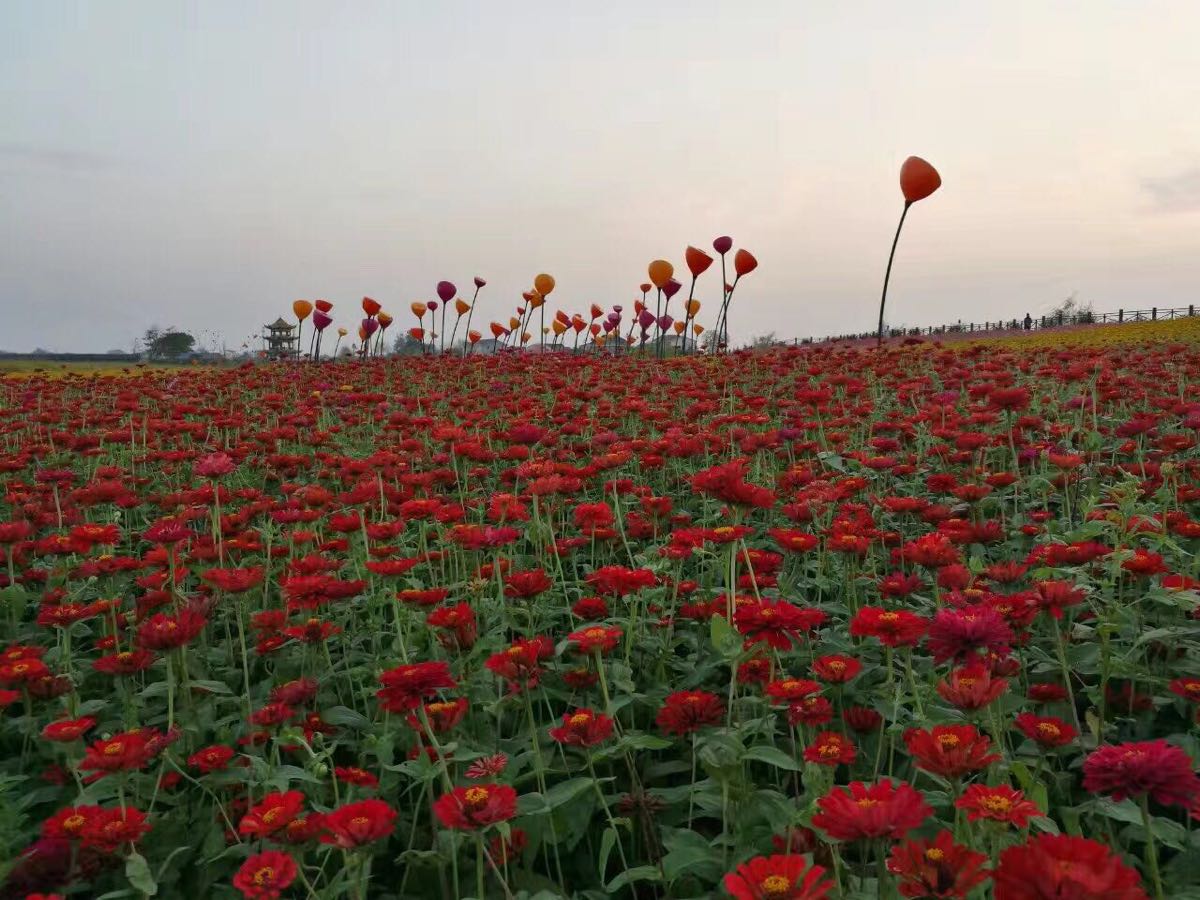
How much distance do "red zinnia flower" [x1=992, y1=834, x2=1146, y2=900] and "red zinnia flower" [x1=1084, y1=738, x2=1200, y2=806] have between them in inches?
17.4

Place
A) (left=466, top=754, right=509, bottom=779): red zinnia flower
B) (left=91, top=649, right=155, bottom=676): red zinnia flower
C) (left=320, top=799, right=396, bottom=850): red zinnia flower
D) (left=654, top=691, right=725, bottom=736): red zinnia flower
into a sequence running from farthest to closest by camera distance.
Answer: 1. (left=91, top=649, right=155, bottom=676): red zinnia flower
2. (left=654, top=691, right=725, bottom=736): red zinnia flower
3. (left=466, top=754, right=509, bottom=779): red zinnia flower
4. (left=320, top=799, right=396, bottom=850): red zinnia flower

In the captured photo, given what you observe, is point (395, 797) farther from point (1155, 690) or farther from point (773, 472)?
point (773, 472)

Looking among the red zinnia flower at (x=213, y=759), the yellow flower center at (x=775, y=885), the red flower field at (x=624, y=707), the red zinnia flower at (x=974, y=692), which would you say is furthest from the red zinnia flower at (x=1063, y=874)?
the red zinnia flower at (x=213, y=759)

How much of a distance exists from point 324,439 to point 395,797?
10.2 feet

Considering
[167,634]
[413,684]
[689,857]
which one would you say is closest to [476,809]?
[413,684]

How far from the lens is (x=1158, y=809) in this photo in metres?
2.23

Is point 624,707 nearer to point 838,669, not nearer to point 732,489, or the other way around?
point 838,669

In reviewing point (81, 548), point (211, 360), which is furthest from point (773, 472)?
point (211, 360)

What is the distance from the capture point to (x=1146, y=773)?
4.26 feet

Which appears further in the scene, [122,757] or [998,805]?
[122,757]

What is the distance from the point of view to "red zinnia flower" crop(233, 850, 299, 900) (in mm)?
1407

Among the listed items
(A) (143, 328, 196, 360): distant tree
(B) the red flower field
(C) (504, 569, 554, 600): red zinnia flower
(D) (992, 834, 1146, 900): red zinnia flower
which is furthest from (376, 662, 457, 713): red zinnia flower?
(A) (143, 328, 196, 360): distant tree

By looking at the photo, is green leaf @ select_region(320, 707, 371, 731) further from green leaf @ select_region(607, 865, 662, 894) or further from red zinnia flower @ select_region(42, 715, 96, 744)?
green leaf @ select_region(607, 865, 662, 894)

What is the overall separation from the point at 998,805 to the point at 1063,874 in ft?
1.59
